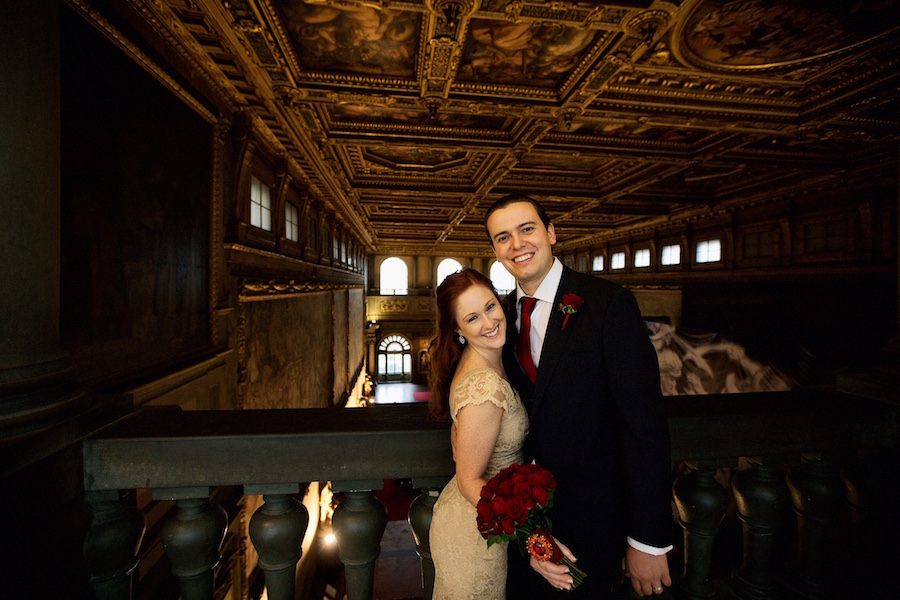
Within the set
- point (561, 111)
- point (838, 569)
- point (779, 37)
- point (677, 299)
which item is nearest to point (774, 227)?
point (677, 299)

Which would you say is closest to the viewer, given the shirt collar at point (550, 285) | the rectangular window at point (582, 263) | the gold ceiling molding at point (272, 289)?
the shirt collar at point (550, 285)

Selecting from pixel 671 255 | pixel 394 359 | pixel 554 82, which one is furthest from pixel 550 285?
pixel 394 359

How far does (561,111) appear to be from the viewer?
5.50 metres

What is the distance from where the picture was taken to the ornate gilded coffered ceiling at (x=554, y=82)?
3.70 m

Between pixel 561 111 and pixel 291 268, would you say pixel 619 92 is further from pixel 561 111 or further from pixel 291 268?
pixel 291 268

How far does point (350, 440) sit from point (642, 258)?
1644 centimetres

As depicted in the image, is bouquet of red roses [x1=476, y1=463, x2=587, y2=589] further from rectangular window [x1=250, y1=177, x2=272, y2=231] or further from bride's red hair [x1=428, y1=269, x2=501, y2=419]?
rectangular window [x1=250, y1=177, x2=272, y2=231]

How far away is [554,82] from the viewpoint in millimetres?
5051

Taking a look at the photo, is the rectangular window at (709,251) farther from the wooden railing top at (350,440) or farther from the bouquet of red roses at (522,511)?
the bouquet of red roses at (522,511)

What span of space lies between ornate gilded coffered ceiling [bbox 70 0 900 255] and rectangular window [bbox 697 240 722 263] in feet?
8.38

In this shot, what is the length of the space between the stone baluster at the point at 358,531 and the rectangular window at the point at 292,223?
6.68m

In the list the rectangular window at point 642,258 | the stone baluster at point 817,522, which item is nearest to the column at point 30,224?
the stone baluster at point 817,522

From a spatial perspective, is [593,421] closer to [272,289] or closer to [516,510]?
[516,510]

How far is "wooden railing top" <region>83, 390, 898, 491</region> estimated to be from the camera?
112 cm
